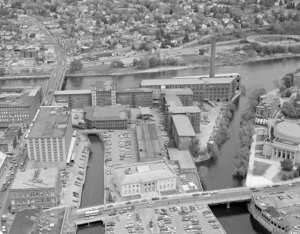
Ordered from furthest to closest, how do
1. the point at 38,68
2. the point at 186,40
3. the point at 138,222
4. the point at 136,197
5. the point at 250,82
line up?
1. the point at 186,40
2. the point at 38,68
3. the point at 250,82
4. the point at 136,197
5. the point at 138,222

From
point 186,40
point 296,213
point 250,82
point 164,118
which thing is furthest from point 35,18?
point 296,213

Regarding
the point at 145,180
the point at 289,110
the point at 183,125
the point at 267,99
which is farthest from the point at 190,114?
the point at 145,180

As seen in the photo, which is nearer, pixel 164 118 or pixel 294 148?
pixel 294 148

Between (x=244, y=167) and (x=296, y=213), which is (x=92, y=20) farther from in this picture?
(x=296, y=213)

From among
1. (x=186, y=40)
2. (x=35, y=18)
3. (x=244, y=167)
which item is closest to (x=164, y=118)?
(x=244, y=167)

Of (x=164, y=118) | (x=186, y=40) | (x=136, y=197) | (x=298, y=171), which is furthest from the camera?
(x=186, y=40)

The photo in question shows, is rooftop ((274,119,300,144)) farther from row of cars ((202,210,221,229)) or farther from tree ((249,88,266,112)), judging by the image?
row of cars ((202,210,221,229))
